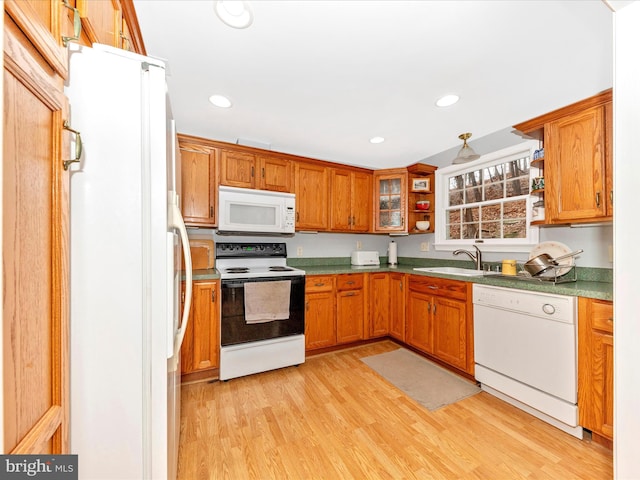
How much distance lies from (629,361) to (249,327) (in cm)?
231

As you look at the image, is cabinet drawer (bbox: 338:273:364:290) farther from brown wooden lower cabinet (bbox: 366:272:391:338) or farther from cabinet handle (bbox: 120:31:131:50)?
cabinet handle (bbox: 120:31:131:50)

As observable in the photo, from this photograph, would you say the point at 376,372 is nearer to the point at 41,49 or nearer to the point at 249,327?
the point at 249,327

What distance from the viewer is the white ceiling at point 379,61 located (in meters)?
1.31

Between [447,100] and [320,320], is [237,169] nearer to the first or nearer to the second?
[320,320]

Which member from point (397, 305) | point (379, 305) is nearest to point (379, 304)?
point (379, 305)

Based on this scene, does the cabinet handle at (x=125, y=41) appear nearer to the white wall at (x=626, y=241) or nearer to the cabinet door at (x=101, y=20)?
the cabinet door at (x=101, y=20)

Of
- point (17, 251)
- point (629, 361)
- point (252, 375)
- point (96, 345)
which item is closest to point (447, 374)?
point (629, 361)

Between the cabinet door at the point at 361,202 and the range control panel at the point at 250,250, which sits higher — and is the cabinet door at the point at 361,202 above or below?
above

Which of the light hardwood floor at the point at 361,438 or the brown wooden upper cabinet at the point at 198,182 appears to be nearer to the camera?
the light hardwood floor at the point at 361,438

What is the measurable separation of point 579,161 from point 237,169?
109 inches

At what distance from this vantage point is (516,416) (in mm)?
1861

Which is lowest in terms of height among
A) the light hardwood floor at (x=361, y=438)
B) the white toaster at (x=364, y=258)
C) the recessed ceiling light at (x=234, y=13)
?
the light hardwood floor at (x=361, y=438)

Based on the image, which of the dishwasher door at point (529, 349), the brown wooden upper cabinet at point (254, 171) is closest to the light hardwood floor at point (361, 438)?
the dishwasher door at point (529, 349)

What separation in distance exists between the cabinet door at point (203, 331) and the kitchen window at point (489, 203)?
265 centimetres
